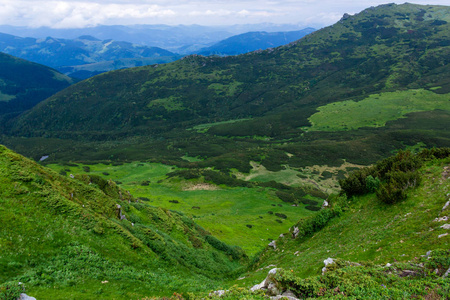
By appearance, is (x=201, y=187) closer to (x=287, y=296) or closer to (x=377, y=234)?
(x=377, y=234)

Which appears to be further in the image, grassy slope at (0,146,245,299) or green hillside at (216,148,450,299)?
grassy slope at (0,146,245,299)

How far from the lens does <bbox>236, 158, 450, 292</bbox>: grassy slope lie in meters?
15.0

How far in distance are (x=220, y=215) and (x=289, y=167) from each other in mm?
85239

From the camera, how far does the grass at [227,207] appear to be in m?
51.1

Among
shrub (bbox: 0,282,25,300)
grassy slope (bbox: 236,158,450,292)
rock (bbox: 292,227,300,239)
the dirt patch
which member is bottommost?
the dirt patch

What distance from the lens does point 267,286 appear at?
13070 millimetres

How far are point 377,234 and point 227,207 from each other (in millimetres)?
57181

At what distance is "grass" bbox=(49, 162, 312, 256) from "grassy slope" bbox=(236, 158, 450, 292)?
22.1 m

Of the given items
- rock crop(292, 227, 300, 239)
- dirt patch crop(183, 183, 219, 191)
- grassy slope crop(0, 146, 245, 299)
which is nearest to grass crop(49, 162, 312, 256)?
dirt patch crop(183, 183, 219, 191)

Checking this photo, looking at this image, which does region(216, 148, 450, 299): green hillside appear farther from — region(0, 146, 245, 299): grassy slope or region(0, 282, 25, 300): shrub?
region(0, 282, 25, 300): shrub

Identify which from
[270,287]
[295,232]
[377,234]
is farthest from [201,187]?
[270,287]

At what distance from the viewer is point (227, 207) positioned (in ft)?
240

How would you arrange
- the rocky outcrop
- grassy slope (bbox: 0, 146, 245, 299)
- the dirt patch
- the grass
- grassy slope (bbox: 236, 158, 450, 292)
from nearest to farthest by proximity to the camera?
the rocky outcrop < grassy slope (bbox: 0, 146, 245, 299) < grassy slope (bbox: 236, 158, 450, 292) < the grass < the dirt patch

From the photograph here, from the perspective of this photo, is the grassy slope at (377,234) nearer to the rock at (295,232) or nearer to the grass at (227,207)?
the rock at (295,232)
